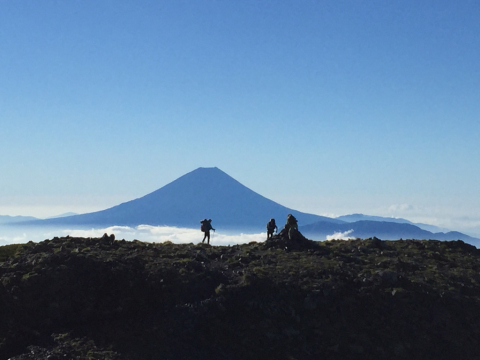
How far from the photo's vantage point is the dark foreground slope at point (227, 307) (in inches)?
1257

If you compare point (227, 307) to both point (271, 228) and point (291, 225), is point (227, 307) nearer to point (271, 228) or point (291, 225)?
point (291, 225)

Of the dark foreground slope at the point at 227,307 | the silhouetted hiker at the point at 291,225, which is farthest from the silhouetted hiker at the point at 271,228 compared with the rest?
the dark foreground slope at the point at 227,307

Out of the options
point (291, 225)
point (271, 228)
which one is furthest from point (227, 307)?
point (271, 228)

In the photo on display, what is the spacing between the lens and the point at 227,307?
3484 centimetres

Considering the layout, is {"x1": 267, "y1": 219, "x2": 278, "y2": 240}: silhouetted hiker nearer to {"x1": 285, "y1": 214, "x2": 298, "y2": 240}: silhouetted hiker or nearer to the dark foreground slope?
{"x1": 285, "y1": 214, "x2": 298, "y2": 240}: silhouetted hiker

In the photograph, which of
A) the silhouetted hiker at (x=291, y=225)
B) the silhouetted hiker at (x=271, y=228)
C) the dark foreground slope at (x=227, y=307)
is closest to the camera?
the dark foreground slope at (x=227, y=307)

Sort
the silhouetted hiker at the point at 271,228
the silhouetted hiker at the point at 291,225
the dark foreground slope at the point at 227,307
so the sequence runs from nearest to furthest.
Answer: the dark foreground slope at the point at 227,307, the silhouetted hiker at the point at 291,225, the silhouetted hiker at the point at 271,228

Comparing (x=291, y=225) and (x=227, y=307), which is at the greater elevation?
(x=291, y=225)

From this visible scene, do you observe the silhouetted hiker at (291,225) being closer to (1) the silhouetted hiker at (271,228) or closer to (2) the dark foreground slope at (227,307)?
(1) the silhouetted hiker at (271,228)

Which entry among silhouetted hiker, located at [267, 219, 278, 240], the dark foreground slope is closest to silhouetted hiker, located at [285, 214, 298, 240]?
silhouetted hiker, located at [267, 219, 278, 240]

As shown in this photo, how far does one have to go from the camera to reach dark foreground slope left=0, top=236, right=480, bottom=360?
31.9 metres

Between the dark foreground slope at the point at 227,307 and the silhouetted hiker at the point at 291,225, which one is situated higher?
the silhouetted hiker at the point at 291,225

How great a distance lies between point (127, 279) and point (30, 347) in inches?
318

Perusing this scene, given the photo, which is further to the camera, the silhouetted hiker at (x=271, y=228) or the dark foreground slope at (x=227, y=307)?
the silhouetted hiker at (x=271, y=228)
